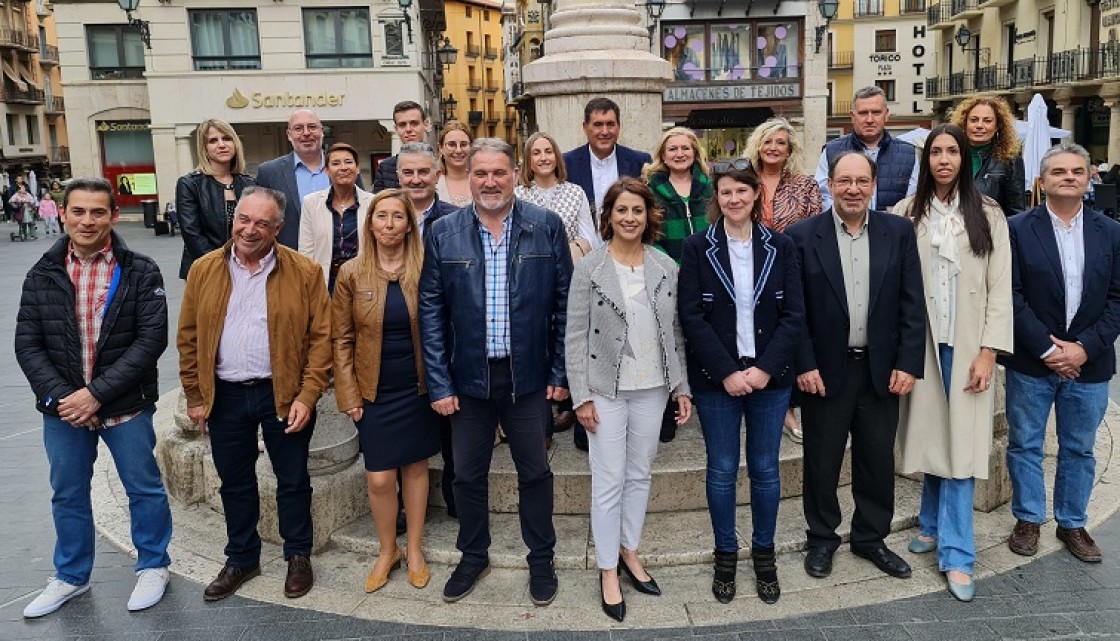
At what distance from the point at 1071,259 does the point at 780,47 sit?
29484mm

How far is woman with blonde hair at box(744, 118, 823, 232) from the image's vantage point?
5.03 metres

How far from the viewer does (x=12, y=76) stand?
4781 centimetres

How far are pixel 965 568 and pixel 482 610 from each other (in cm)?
228

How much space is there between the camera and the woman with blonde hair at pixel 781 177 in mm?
5027

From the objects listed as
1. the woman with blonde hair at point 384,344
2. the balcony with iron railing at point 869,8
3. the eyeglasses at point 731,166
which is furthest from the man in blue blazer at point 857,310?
the balcony with iron railing at point 869,8

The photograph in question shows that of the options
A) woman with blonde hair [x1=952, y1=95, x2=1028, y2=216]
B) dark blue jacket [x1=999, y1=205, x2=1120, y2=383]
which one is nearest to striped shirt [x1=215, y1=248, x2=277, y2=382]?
dark blue jacket [x1=999, y1=205, x2=1120, y2=383]

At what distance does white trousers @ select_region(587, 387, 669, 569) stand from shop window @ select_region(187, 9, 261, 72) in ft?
89.9

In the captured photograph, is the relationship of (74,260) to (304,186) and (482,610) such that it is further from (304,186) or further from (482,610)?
(482,610)

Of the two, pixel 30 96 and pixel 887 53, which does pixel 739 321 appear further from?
pixel 30 96

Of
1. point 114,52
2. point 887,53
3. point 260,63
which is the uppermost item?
point 887,53

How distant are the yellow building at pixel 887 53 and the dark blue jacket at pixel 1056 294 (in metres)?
47.5

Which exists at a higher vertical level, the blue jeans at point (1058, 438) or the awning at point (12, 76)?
the awning at point (12, 76)

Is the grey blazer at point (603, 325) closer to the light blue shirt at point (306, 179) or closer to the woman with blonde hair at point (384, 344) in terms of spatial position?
the woman with blonde hair at point (384, 344)

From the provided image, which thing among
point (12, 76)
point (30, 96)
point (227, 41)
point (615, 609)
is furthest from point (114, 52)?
point (615, 609)
